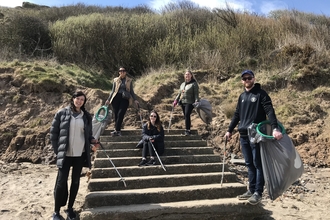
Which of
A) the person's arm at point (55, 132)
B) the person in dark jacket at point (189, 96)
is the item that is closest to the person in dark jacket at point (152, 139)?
the person in dark jacket at point (189, 96)

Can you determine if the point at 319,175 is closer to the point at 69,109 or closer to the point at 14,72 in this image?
the point at 69,109

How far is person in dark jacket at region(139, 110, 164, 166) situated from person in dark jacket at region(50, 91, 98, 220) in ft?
5.58

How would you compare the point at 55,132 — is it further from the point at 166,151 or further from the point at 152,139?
the point at 166,151

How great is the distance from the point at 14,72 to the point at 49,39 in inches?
226

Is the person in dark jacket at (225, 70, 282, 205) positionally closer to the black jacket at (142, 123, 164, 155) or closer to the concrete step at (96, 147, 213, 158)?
the black jacket at (142, 123, 164, 155)

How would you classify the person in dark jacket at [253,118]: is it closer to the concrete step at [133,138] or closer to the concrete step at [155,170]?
the concrete step at [155,170]

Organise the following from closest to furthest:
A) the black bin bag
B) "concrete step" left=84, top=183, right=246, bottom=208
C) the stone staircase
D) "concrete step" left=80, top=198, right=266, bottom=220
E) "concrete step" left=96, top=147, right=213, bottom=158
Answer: the black bin bag → "concrete step" left=80, top=198, right=266, bottom=220 → the stone staircase → "concrete step" left=84, top=183, right=246, bottom=208 → "concrete step" left=96, top=147, right=213, bottom=158

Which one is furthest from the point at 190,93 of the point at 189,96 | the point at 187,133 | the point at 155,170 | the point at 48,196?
the point at 48,196

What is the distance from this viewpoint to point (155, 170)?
5.66m

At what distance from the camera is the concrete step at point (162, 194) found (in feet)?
15.2

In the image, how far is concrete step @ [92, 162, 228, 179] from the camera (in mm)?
5430

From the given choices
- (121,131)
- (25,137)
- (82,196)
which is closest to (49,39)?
(25,137)

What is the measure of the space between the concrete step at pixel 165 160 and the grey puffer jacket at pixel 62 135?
142cm

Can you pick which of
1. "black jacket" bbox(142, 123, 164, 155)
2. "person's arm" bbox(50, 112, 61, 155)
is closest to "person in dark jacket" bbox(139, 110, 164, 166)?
"black jacket" bbox(142, 123, 164, 155)
